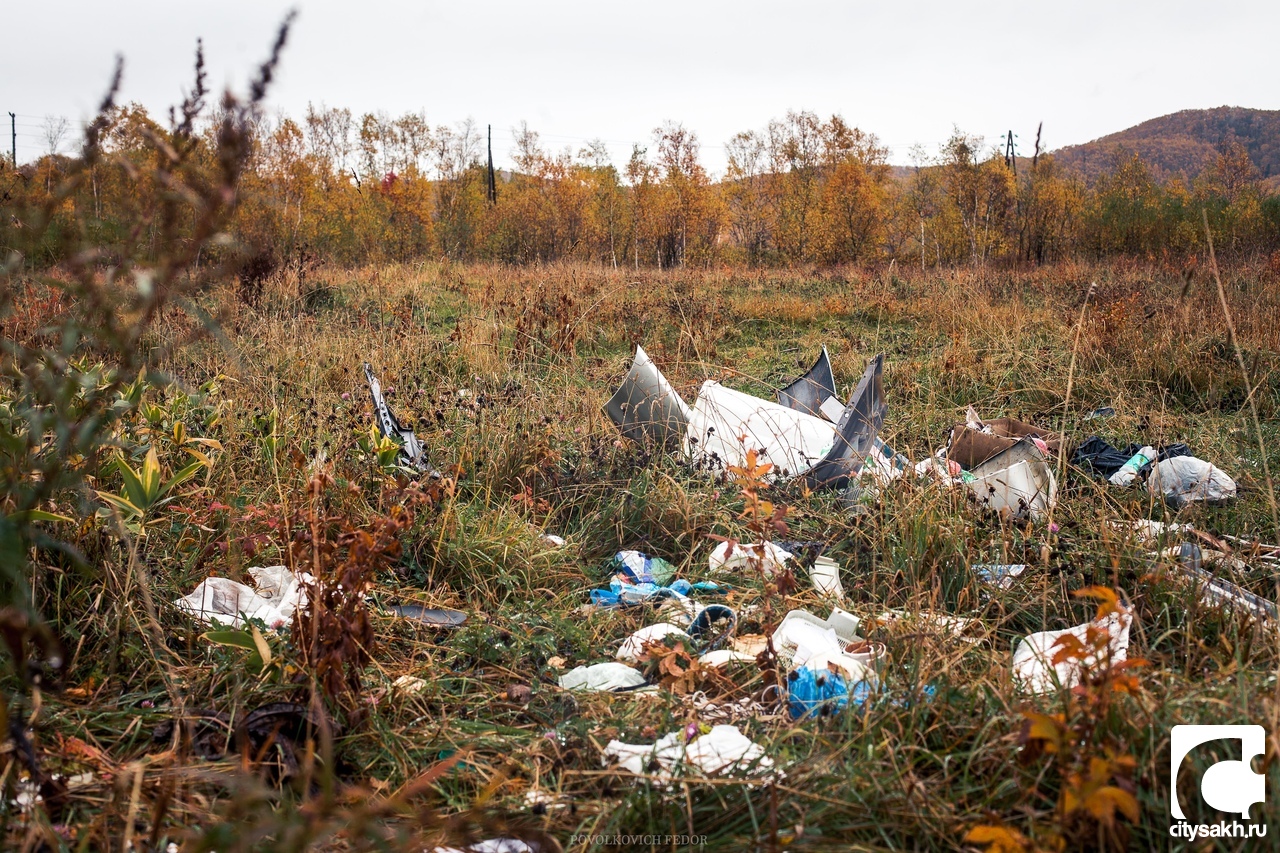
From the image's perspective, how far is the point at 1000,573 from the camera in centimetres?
250

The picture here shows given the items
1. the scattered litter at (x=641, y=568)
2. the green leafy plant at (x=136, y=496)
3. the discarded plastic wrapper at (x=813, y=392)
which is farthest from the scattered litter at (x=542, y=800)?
the discarded plastic wrapper at (x=813, y=392)

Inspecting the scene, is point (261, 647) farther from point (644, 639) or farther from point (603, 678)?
point (644, 639)

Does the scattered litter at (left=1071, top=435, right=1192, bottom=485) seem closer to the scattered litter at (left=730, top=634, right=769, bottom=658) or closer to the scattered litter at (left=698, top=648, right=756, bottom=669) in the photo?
the scattered litter at (left=730, top=634, right=769, bottom=658)

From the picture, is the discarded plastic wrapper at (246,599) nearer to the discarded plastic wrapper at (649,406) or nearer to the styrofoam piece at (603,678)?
the styrofoam piece at (603,678)

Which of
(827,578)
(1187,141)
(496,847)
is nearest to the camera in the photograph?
(496,847)

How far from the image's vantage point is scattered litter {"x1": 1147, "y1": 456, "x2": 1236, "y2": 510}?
3184mm

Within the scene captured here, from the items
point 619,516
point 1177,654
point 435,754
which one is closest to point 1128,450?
point 1177,654

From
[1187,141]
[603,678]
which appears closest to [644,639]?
[603,678]

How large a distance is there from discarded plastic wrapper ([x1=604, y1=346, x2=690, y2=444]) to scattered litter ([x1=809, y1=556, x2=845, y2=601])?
1.07 meters

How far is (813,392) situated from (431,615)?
241 cm

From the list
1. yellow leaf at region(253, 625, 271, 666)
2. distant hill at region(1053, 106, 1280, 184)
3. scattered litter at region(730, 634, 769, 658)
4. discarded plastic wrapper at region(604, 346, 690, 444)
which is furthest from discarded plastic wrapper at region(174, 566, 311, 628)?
distant hill at region(1053, 106, 1280, 184)

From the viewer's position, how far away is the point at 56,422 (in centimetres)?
84

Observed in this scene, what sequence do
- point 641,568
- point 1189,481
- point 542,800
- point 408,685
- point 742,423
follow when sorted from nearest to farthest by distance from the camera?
point 542,800
point 408,685
point 641,568
point 1189,481
point 742,423

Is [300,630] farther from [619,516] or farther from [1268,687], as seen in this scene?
[1268,687]
